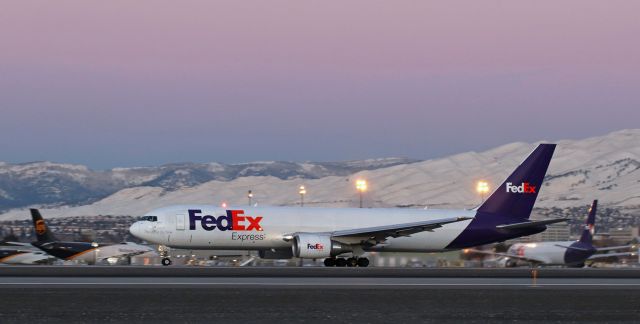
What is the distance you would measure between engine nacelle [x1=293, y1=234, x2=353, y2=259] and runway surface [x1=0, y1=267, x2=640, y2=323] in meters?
12.2

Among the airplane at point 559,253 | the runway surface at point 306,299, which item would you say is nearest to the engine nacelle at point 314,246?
the runway surface at point 306,299

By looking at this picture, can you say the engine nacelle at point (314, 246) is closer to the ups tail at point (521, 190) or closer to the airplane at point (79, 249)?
the ups tail at point (521, 190)

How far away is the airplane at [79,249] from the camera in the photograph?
62219 millimetres

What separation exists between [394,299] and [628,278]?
54.6ft

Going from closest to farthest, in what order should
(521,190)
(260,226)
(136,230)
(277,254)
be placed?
(260,226) < (136,230) < (277,254) < (521,190)

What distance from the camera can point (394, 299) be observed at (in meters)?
27.8

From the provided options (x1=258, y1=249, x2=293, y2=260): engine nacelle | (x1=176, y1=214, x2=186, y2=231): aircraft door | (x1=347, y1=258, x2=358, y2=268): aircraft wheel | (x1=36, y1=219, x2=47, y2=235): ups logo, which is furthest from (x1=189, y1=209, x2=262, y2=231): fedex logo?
(x1=36, y1=219, x2=47, y2=235): ups logo

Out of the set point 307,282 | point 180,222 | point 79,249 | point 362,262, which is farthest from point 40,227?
point 307,282

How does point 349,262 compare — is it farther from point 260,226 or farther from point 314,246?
point 260,226

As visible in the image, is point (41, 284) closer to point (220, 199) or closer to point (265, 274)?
point (265, 274)

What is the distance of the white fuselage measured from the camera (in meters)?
52.0

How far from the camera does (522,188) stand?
5738 centimetres

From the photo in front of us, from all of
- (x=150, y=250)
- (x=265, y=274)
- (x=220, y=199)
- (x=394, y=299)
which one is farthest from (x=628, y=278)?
(x=220, y=199)

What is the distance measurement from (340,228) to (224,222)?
Result: 5905 millimetres
